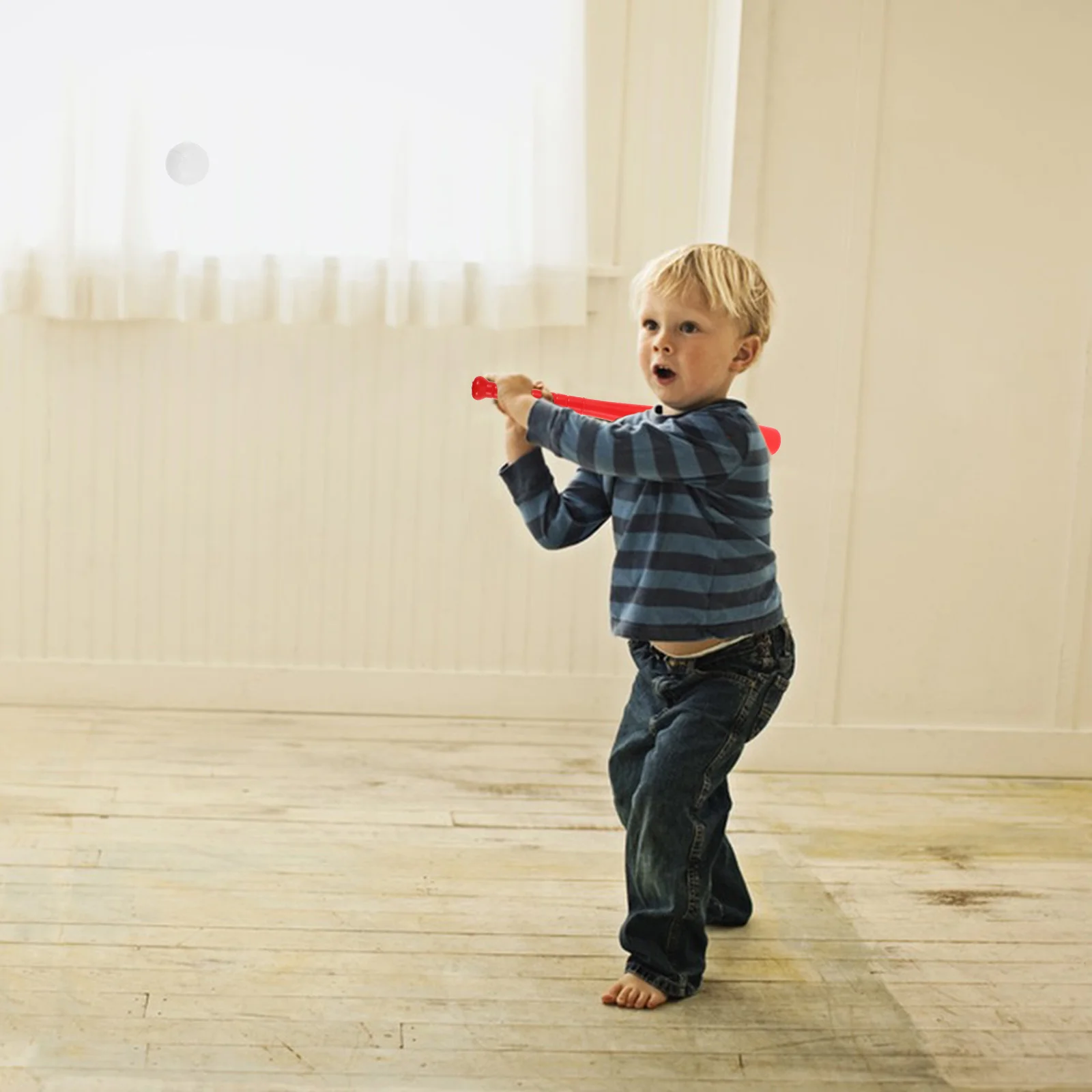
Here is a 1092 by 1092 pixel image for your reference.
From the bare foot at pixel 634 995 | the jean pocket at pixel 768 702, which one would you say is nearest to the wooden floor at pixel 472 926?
the bare foot at pixel 634 995

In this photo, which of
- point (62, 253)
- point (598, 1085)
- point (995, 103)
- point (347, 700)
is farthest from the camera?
point (347, 700)

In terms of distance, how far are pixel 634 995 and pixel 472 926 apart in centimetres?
31

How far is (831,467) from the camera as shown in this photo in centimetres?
280

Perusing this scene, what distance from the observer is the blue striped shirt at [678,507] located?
5.69 feet

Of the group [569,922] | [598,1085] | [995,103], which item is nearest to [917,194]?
[995,103]

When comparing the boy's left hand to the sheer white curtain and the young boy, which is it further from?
the sheer white curtain

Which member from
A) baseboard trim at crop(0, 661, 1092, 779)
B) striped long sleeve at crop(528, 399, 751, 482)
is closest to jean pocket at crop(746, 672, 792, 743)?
striped long sleeve at crop(528, 399, 751, 482)

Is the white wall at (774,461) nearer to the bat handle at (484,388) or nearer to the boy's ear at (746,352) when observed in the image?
the boy's ear at (746,352)

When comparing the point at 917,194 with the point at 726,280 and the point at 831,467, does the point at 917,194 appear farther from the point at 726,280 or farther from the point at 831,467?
the point at 726,280

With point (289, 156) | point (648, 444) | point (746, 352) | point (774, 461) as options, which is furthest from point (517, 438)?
point (289, 156)

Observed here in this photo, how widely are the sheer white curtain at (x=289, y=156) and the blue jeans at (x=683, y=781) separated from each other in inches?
52.2

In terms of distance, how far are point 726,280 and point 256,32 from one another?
1.54m

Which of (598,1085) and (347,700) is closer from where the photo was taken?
(598,1085)

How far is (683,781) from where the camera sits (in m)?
1.81
